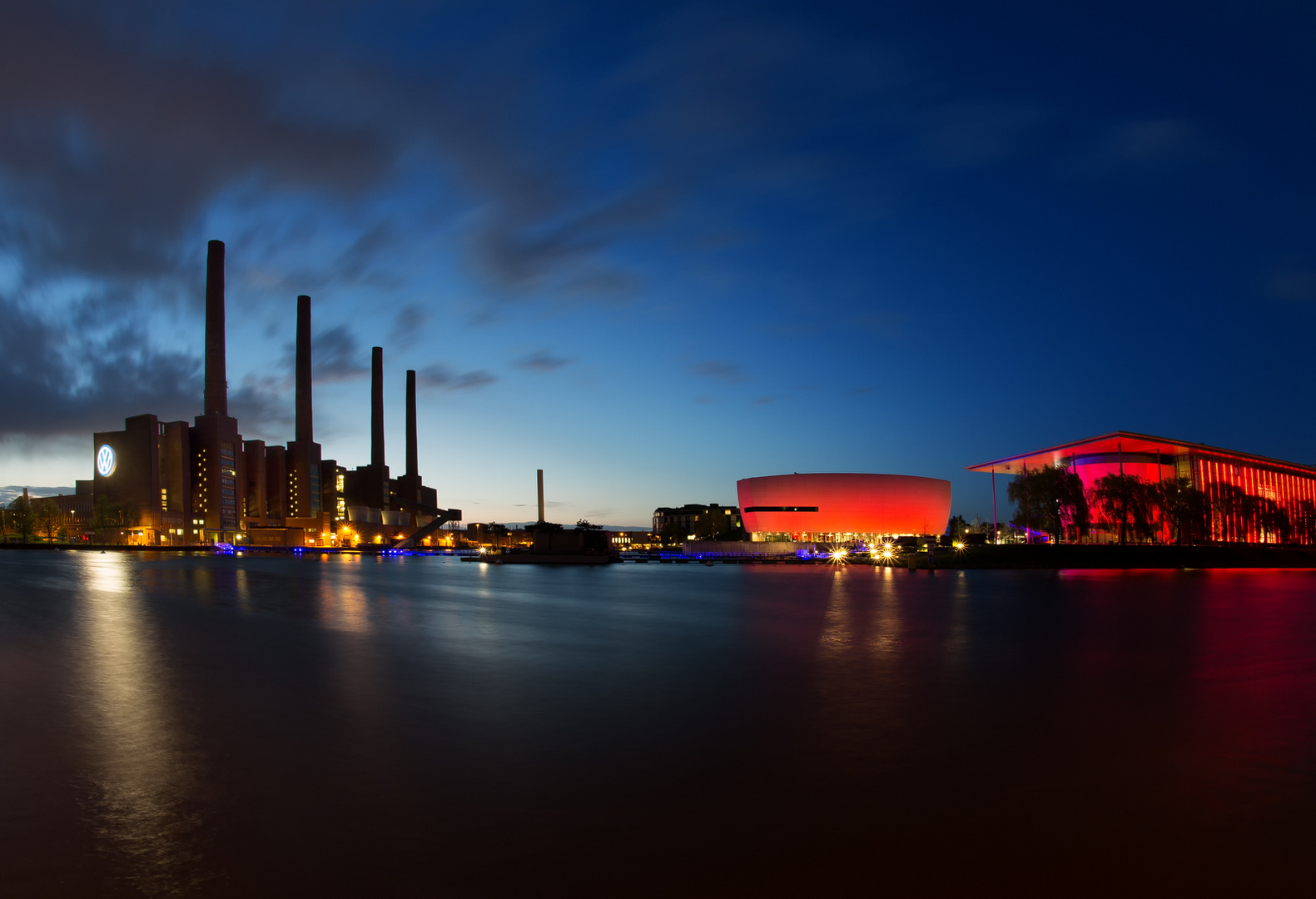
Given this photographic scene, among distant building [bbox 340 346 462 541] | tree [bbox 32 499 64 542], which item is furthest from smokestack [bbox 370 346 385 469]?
tree [bbox 32 499 64 542]

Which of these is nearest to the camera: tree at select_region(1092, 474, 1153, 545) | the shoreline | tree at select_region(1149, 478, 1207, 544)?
the shoreline

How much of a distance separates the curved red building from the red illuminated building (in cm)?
4106

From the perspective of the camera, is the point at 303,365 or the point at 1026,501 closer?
the point at 1026,501

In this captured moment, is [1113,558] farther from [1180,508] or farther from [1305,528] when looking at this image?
[1305,528]

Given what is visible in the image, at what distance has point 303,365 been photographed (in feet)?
392

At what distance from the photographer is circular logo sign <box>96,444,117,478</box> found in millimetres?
116875

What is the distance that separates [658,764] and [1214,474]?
272ft

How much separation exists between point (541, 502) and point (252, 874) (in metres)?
168

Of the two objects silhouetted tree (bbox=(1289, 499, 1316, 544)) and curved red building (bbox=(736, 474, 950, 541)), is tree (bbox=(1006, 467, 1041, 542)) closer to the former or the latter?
silhouetted tree (bbox=(1289, 499, 1316, 544))

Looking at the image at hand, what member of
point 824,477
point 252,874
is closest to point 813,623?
point 252,874

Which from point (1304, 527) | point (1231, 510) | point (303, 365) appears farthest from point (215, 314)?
point (1304, 527)

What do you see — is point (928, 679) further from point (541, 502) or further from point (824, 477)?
point (541, 502)

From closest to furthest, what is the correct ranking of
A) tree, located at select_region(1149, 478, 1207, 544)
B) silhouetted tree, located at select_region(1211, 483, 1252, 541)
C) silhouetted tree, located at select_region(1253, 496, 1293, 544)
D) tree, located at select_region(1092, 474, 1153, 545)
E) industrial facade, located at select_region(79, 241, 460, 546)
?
tree, located at select_region(1092, 474, 1153, 545), tree, located at select_region(1149, 478, 1207, 544), silhouetted tree, located at select_region(1211, 483, 1252, 541), silhouetted tree, located at select_region(1253, 496, 1293, 544), industrial facade, located at select_region(79, 241, 460, 546)

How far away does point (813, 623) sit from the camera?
19.5m
